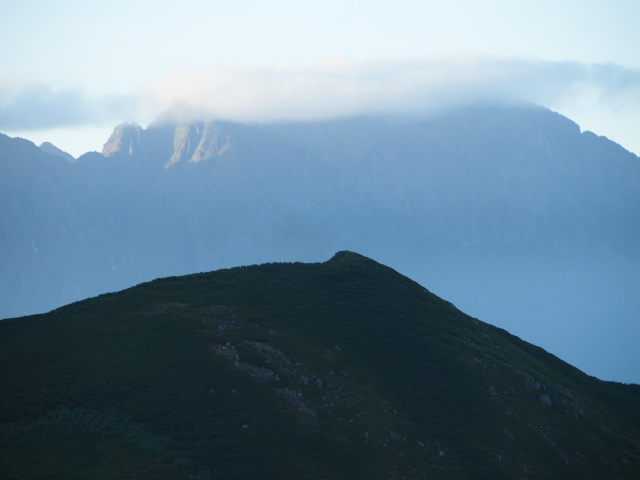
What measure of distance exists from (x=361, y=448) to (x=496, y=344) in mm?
42340

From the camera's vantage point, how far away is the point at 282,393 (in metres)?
82.0

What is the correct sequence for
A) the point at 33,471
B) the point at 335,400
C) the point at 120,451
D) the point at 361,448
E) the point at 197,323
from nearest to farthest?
the point at 33,471, the point at 120,451, the point at 361,448, the point at 335,400, the point at 197,323

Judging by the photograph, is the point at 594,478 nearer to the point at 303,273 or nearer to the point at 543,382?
the point at 543,382

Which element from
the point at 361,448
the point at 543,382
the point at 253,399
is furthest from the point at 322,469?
the point at 543,382

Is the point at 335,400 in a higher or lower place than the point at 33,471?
higher

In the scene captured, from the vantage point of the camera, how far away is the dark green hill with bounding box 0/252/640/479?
70.7 meters

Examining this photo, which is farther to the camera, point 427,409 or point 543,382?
point 543,382

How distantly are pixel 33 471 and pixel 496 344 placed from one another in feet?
225

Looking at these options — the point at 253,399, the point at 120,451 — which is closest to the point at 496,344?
the point at 253,399

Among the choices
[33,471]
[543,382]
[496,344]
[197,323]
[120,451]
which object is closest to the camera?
[33,471]

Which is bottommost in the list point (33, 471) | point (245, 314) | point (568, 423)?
point (33, 471)

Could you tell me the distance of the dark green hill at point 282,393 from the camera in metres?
70.7

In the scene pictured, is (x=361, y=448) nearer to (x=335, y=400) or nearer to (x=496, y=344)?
(x=335, y=400)

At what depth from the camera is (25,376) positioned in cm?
7794
